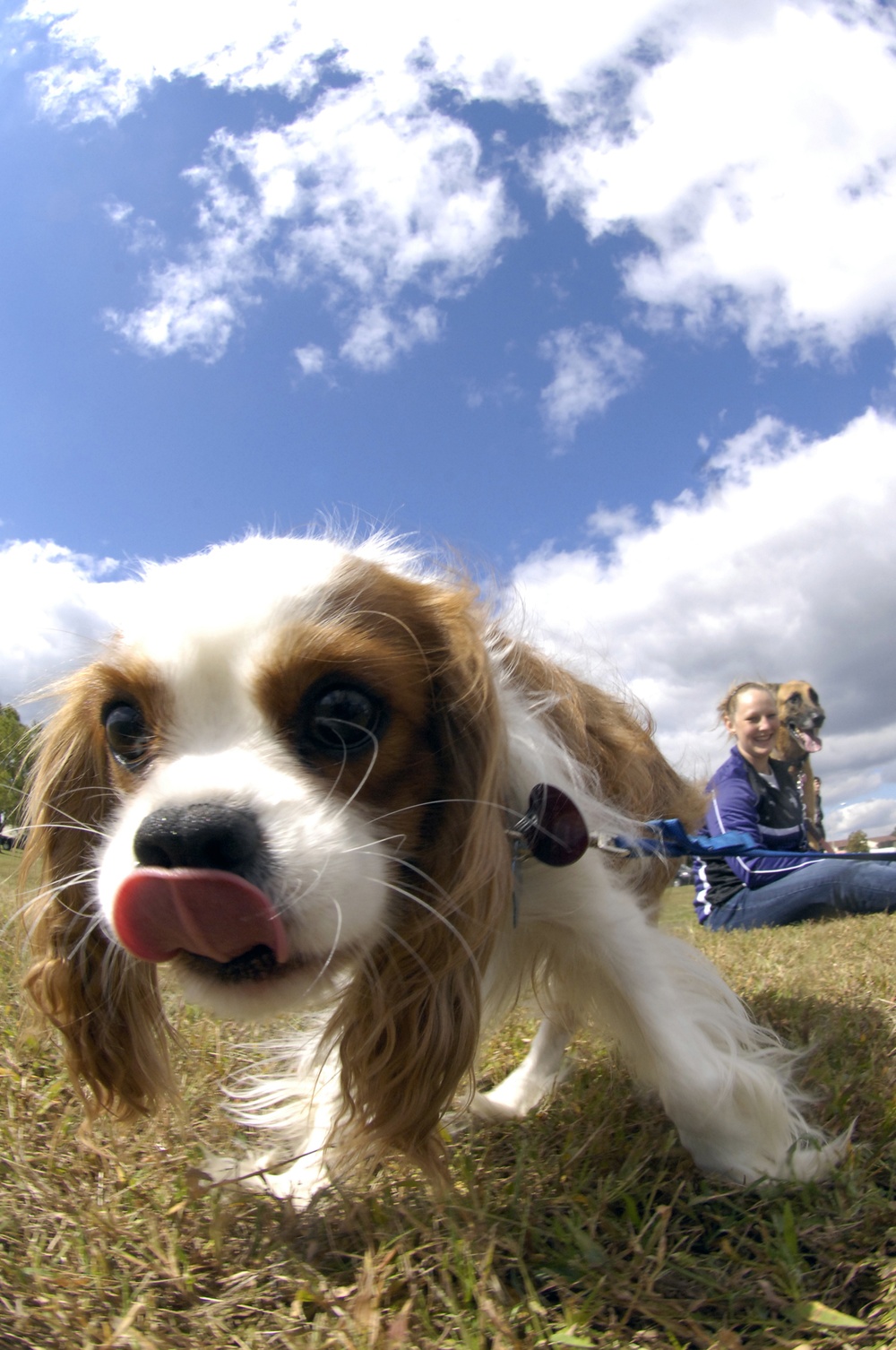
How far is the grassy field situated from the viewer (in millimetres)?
1267

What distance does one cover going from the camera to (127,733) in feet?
5.38

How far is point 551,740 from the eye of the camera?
1.94 meters

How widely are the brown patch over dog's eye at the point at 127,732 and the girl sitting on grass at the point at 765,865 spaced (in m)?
3.84

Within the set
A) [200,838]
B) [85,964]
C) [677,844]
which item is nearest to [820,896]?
[677,844]

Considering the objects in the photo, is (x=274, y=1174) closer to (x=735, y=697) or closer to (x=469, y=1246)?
(x=469, y=1246)

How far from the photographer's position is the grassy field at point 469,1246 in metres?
1.27

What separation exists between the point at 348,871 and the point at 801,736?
198 inches

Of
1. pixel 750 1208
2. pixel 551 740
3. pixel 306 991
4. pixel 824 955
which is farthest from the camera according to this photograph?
pixel 824 955

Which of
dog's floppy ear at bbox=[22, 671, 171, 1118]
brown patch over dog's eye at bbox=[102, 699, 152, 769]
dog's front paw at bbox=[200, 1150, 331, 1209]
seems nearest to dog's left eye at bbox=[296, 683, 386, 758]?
brown patch over dog's eye at bbox=[102, 699, 152, 769]

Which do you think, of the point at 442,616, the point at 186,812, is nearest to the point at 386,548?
the point at 442,616

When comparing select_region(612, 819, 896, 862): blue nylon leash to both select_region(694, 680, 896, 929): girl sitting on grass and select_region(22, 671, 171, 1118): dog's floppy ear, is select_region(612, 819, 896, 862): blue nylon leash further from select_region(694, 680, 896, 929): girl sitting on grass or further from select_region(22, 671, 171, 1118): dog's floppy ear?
select_region(694, 680, 896, 929): girl sitting on grass

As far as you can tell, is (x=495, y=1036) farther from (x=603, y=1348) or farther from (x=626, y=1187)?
(x=603, y=1348)

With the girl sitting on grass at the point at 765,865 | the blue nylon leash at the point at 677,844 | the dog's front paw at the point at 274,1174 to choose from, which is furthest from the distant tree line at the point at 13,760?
the girl sitting on grass at the point at 765,865

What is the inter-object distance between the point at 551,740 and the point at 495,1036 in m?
1.28
